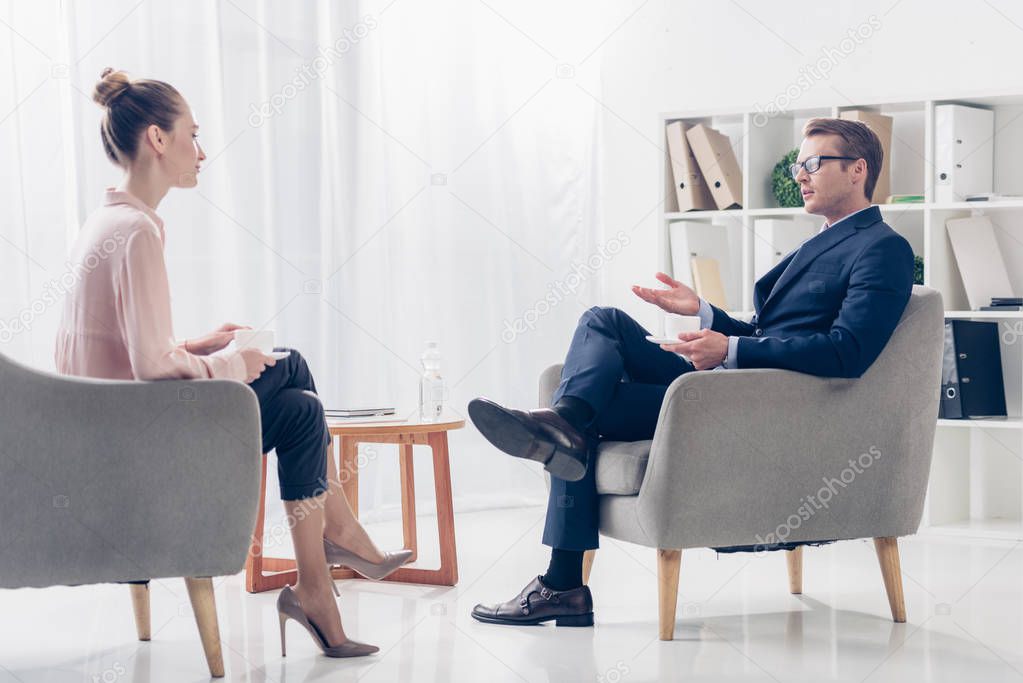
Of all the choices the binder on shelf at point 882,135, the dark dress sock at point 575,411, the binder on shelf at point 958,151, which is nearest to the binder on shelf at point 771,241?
the binder on shelf at point 882,135

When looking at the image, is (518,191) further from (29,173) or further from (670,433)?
(670,433)

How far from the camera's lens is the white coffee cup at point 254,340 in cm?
229

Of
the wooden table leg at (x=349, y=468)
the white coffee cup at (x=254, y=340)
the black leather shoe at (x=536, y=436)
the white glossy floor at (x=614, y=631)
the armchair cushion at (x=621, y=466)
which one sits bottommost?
the white glossy floor at (x=614, y=631)

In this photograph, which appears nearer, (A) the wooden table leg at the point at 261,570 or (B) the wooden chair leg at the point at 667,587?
(B) the wooden chair leg at the point at 667,587

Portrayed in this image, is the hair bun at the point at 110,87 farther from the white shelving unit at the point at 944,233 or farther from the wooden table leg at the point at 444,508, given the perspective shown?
the white shelving unit at the point at 944,233

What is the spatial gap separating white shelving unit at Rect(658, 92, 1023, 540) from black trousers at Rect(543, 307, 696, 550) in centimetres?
142

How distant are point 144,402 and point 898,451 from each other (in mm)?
1600

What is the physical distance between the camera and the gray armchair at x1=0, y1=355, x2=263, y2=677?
6.72ft

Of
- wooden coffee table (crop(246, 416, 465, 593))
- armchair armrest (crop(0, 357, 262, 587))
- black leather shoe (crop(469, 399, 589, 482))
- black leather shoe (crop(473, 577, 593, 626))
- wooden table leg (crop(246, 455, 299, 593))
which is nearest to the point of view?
armchair armrest (crop(0, 357, 262, 587))

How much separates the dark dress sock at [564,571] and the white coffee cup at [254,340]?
32.1 inches

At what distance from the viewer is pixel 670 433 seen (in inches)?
97.0

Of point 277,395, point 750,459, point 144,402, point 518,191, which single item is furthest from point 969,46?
point 144,402

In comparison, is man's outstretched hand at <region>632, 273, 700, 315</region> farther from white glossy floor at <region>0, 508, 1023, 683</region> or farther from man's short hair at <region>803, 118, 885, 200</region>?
white glossy floor at <region>0, 508, 1023, 683</region>

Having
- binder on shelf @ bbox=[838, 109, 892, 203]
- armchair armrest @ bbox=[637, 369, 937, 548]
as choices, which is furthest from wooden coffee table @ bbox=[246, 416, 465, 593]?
binder on shelf @ bbox=[838, 109, 892, 203]
